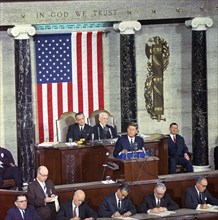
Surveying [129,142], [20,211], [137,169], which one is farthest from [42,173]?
[129,142]

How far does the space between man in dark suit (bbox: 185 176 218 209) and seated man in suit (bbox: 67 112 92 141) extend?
134 inches

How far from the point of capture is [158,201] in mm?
19266

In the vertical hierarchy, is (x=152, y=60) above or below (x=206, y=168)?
above

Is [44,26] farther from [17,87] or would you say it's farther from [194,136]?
[194,136]

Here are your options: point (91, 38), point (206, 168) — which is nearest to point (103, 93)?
point (91, 38)

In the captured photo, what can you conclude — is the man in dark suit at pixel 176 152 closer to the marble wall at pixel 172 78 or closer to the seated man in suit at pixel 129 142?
the seated man in suit at pixel 129 142

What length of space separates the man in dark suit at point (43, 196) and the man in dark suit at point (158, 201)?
1.76 metres

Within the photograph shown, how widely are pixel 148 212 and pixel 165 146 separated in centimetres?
352

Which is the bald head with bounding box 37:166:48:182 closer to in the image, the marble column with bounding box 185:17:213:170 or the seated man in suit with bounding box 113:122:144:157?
the seated man in suit with bounding box 113:122:144:157

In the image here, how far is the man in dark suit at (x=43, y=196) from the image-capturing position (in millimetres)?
18688

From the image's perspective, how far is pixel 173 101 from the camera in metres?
25.0

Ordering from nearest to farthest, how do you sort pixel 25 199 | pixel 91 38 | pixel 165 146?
1. pixel 25 199
2. pixel 165 146
3. pixel 91 38

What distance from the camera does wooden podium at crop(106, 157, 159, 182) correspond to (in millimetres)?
19641

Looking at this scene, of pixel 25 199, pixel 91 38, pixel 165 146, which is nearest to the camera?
pixel 25 199
